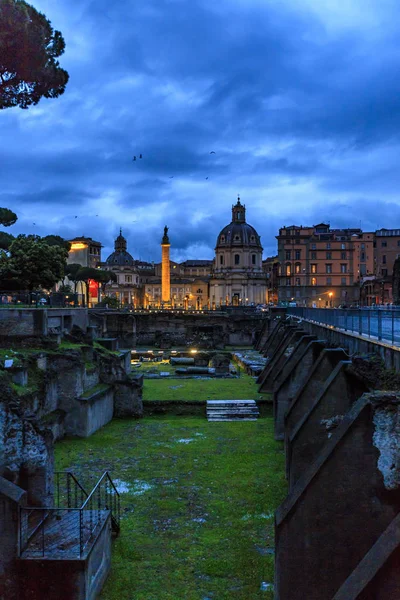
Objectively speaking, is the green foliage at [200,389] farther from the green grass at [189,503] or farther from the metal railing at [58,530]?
the metal railing at [58,530]

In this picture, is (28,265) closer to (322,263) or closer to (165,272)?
(165,272)

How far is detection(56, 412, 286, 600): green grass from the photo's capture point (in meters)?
9.98

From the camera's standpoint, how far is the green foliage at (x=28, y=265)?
45.3 m

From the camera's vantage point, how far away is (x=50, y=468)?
11.8 meters

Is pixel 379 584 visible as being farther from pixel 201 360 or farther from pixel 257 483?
pixel 201 360

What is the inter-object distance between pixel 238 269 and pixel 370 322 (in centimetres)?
10429

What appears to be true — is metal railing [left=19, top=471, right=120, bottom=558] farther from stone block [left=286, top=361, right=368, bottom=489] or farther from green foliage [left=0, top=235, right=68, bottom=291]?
green foliage [left=0, top=235, right=68, bottom=291]

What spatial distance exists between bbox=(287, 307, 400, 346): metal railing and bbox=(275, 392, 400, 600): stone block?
9.09 feet

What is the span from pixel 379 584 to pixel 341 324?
41.0ft

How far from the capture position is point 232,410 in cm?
2381

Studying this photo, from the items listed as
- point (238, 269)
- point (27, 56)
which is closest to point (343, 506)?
point (27, 56)

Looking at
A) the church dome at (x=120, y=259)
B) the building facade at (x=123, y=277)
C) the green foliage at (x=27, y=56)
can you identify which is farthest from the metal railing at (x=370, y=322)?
the church dome at (x=120, y=259)

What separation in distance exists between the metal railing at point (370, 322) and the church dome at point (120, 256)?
128 metres

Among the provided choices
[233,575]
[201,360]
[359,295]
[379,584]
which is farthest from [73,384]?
[359,295]
